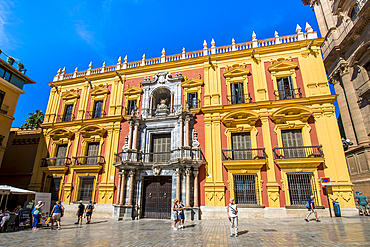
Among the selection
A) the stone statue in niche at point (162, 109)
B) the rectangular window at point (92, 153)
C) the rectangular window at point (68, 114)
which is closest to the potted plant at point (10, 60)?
the rectangular window at point (68, 114)

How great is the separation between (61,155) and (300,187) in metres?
20.6

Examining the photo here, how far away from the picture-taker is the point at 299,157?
49.9 ft

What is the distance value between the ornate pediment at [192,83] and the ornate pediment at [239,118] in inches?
160

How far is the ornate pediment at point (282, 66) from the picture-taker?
1781cm

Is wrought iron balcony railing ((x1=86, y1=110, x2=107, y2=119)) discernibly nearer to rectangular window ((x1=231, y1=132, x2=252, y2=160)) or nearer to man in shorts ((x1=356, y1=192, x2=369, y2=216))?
rectangular window ((x1=231, y1=132, x2=252, y2=160))

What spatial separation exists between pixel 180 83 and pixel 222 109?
4.78 meters

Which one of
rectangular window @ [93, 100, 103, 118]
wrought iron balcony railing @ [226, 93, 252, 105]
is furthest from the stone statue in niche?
rectangular window @ [93, 100, 103, 118]

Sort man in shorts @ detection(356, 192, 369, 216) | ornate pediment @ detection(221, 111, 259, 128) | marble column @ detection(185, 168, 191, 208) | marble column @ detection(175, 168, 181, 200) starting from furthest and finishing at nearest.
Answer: ornate pediment @ detection(221, 111, 259, 128) < marble column @ detection(175, 168, 181, 200) < marble column @ detection(185, 168, 191, 208) < man in shorts @ detection(356, 192, 369, 216)

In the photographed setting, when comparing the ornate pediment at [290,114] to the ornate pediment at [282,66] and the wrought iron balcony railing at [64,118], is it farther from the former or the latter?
the wrought iron balcony railing at [64,118]

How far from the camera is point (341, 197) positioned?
1388cm

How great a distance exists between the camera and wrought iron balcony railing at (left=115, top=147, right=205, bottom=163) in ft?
54.1

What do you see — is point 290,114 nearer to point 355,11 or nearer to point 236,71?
A: point 236,71

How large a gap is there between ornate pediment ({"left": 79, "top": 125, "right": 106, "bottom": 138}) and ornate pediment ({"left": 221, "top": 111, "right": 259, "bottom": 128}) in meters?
11.0

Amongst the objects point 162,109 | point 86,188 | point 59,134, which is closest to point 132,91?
point 162,109
